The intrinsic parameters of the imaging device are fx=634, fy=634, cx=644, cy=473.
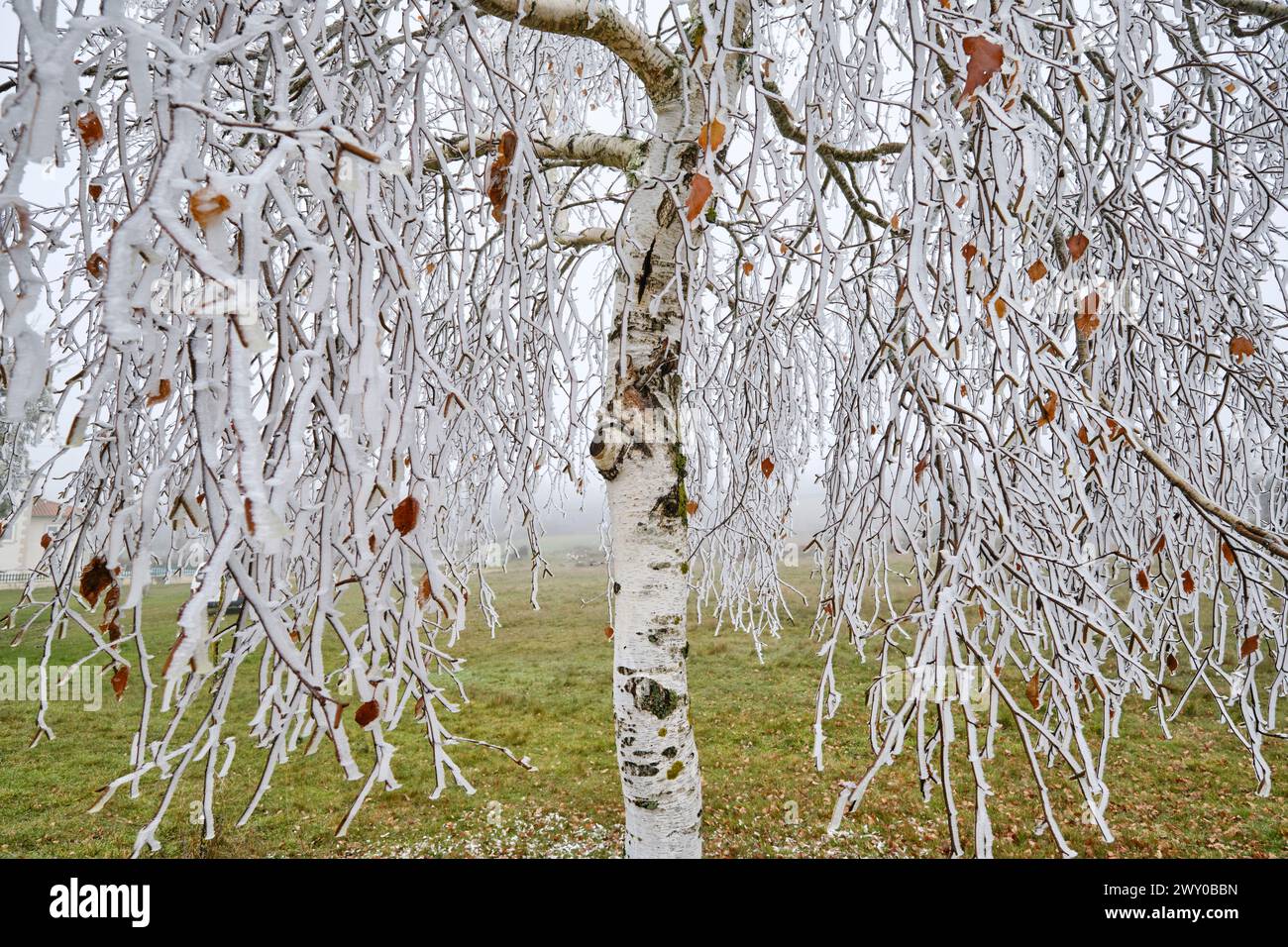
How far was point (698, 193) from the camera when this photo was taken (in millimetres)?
763

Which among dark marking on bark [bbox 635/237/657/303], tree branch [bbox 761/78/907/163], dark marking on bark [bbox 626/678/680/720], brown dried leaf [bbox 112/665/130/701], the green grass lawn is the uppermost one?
tree branch [bbox 761/78/907/163]

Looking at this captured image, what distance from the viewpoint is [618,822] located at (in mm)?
3215

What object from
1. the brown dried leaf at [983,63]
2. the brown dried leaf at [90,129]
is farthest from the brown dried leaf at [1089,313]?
the brown dried leaf at [90,129]

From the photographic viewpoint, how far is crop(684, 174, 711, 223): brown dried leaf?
75cm

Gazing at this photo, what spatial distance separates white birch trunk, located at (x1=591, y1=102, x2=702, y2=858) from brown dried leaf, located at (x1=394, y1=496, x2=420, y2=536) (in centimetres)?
107

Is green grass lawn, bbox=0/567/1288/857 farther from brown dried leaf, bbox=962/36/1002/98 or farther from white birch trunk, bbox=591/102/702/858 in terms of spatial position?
brown dried leaf, bbox=962/36/1002/98

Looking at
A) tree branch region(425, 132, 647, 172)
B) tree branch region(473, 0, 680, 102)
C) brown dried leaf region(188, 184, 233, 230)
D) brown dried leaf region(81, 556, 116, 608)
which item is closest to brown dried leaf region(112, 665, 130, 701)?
brown dried leaf region(81, 556, 116, 608)

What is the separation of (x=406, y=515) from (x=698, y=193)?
502 millimetres

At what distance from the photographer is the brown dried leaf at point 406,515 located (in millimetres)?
640

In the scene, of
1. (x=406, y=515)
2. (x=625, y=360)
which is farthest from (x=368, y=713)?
(x=625, y=360)

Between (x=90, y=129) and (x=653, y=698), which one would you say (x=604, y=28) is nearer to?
(x=90, y=129)
